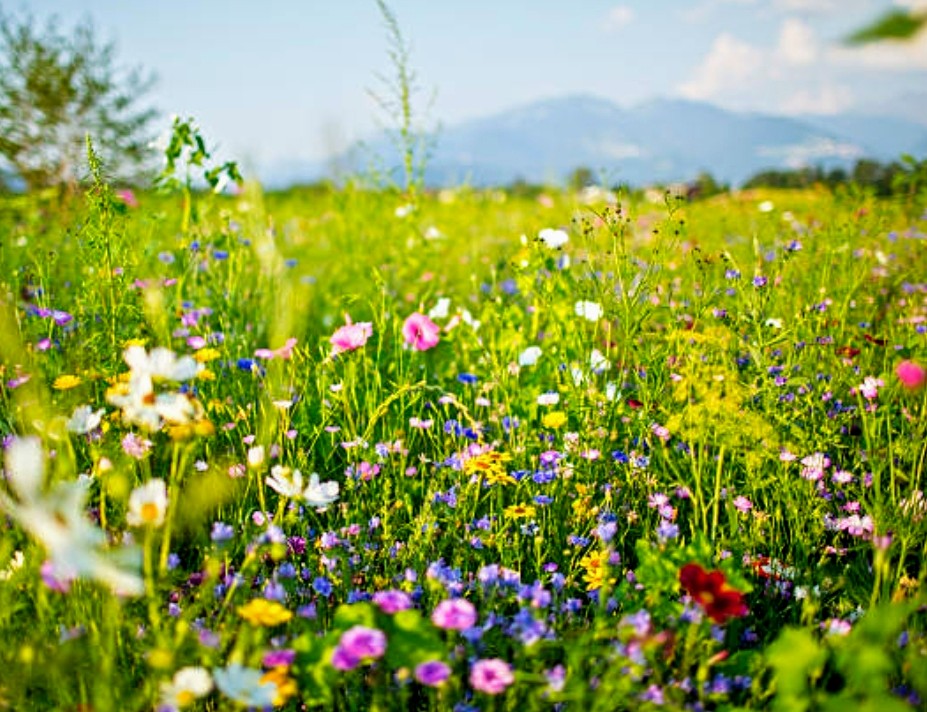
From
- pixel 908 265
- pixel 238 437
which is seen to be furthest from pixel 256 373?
pixel 908 265

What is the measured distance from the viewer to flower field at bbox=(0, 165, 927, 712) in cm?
123

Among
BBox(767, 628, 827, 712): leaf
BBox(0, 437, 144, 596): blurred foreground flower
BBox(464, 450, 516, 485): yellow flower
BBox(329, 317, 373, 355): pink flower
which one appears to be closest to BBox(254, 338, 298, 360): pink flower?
BBox(329, 317, 373, 355): pink flower

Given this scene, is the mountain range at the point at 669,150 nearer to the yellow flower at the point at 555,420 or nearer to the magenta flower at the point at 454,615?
the yellow flower at the point at 555,420

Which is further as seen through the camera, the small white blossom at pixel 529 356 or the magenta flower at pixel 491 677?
the small white blossom at pixel 529 356

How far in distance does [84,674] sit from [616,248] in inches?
63.0

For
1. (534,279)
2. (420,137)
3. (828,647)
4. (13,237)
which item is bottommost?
(828,647)

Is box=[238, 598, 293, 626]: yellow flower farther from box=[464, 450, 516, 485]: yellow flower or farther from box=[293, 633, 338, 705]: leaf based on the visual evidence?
box=[464, 450, 516, 485]: yellow flower

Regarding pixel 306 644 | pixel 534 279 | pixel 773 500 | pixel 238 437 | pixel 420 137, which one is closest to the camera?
pixel 306 644

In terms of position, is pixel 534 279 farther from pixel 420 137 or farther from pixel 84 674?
pixel 84 674

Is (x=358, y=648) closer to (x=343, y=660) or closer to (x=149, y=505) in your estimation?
(x=343, y=660)

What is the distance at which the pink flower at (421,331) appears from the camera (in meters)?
2.62

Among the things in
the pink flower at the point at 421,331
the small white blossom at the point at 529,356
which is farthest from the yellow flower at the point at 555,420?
the pink flower at the point at 421,331

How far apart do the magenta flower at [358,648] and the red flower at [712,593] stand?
0.51m

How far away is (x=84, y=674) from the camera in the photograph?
1.30 m
